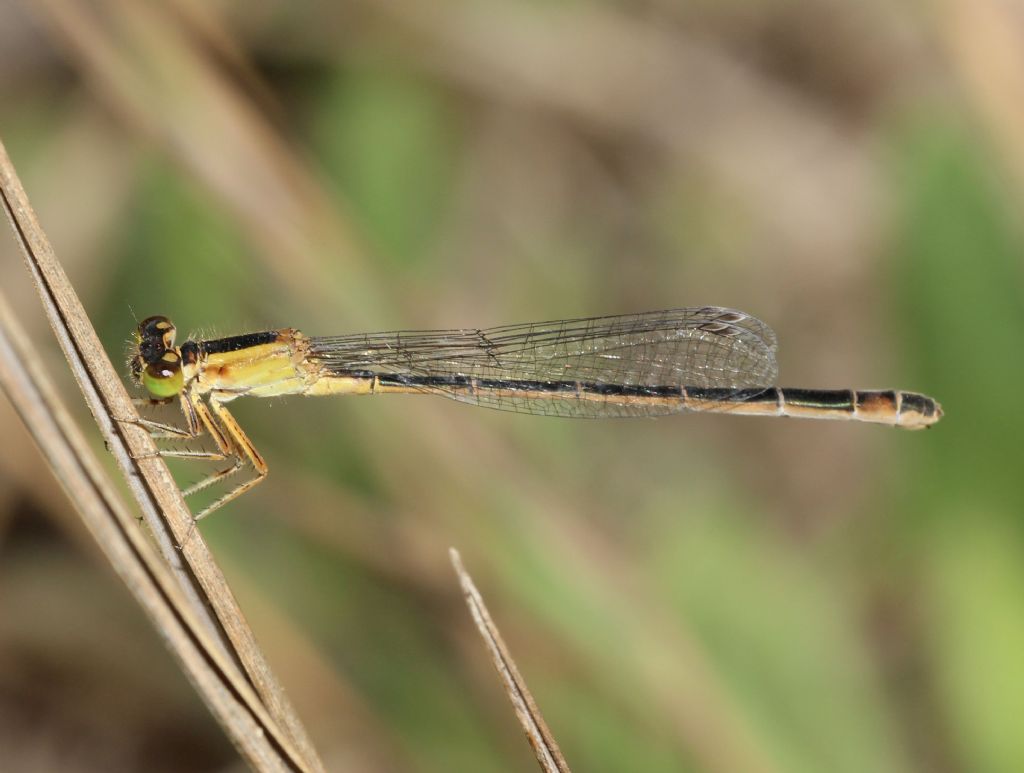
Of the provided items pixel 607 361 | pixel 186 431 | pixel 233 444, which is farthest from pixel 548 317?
pixel 186 431

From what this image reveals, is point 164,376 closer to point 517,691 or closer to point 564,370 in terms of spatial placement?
point 564,370

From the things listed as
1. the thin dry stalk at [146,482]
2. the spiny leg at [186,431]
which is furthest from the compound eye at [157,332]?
the thin dry stalk at [146,482]

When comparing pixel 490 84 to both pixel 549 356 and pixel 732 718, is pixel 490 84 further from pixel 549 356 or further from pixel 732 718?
pixel 732 718

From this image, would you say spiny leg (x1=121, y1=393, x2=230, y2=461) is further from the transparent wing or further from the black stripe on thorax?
the transparent wing

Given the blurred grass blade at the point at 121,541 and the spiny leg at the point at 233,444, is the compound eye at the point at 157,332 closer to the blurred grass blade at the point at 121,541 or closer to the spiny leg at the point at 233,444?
the spiny leg at the point at 233,444

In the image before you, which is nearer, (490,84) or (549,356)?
(549,356)

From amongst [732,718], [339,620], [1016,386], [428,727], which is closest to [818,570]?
[732,718]

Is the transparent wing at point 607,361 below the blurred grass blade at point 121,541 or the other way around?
the other way around
